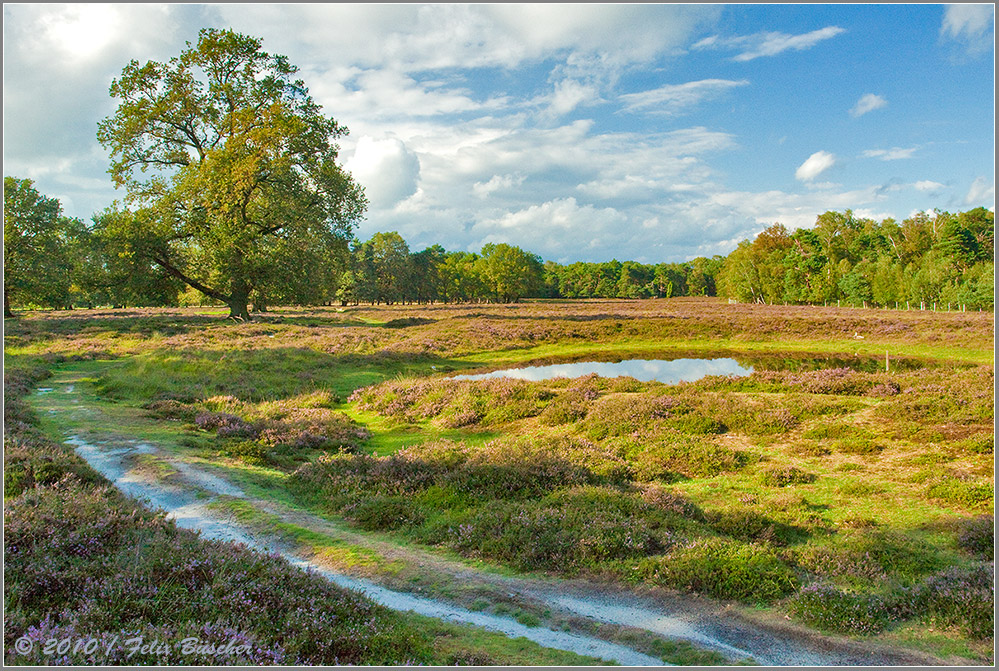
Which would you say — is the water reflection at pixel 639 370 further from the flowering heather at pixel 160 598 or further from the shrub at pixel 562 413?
the flowering heather at pixel 160 598

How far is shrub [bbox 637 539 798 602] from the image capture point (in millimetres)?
7785

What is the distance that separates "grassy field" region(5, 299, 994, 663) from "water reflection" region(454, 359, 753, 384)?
439 centimetres

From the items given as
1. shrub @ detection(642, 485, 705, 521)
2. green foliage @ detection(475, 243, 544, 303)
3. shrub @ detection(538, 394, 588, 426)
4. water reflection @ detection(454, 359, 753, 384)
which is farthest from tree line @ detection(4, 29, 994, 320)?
green foliage @ detection(475, 243, 544, 303)

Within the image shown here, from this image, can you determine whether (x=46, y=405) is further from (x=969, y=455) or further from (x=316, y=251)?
(x=316, y=251)

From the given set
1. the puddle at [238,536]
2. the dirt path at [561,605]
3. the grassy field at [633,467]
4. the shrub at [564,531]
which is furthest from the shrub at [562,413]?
the puddle at [238,536]

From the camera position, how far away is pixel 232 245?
1559 inches

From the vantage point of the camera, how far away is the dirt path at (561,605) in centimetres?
644

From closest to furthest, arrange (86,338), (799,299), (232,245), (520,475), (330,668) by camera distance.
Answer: (330,668)
(520,475)
(86,338)
(232,245)
(799,299)

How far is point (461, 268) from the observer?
13262 centimetres

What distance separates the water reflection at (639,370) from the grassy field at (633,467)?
14.4ft

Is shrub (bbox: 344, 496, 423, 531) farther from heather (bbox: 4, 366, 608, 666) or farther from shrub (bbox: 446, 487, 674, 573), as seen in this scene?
heather (bbox: 4, 366, 608, 666)

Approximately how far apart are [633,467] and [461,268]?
12144 centimetres

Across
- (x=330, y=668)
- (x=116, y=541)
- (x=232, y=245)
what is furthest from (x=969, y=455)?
(x=232, y=245)

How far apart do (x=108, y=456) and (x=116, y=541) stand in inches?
296
